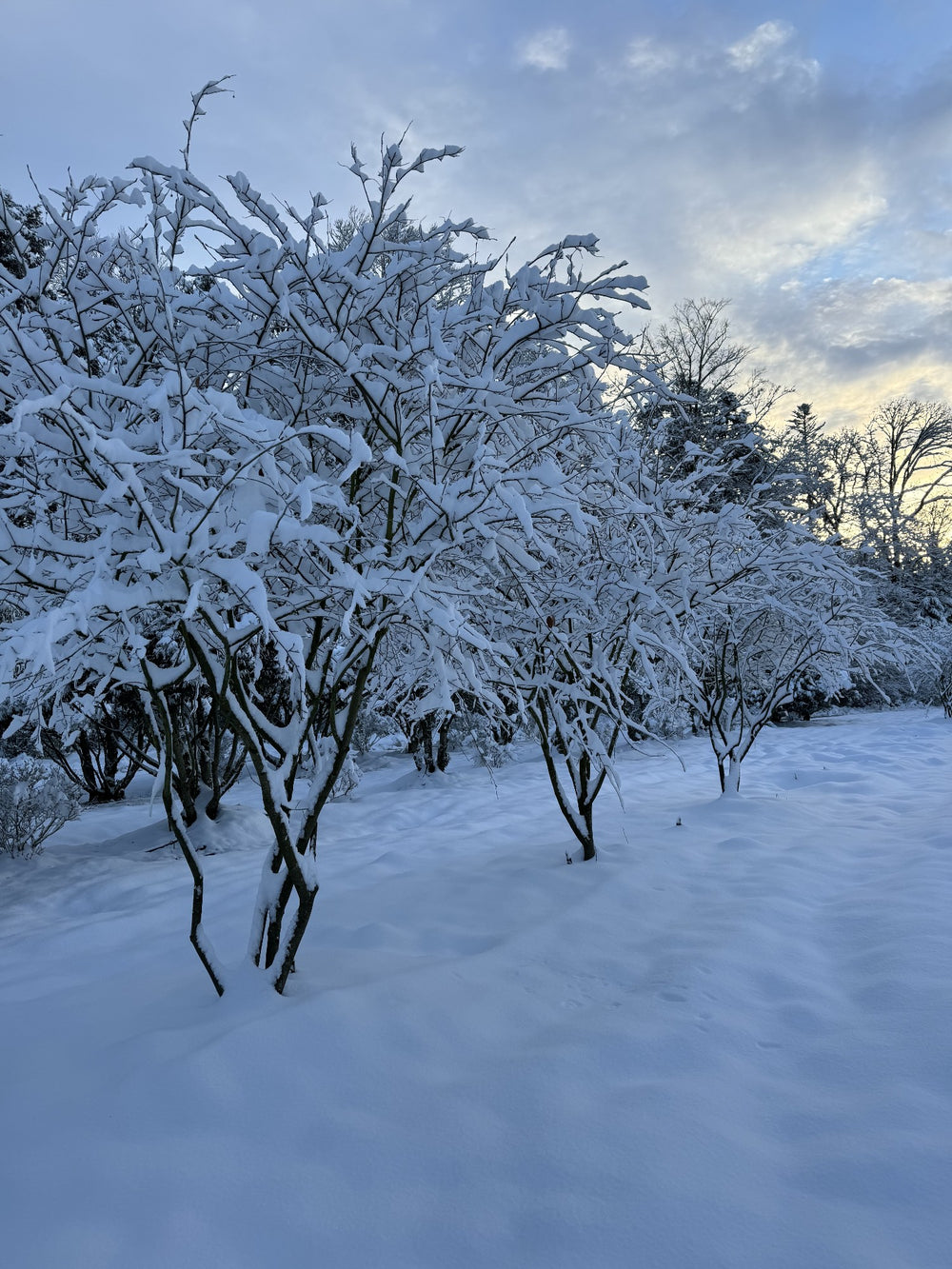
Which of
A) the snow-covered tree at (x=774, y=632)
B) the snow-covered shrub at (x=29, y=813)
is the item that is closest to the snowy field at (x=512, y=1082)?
the snow-covered tree at (x=774, y=632)

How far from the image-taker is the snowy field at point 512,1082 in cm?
142

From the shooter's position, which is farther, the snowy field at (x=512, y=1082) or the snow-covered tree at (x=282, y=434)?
the snow-covered tree at (x=282, y=434)

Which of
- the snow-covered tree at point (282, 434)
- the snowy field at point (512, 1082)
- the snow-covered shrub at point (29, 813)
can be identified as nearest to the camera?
the snowy field at point (512, 1082)

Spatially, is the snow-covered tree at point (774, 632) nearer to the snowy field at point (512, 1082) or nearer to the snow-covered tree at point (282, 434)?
the snowy field at point (512, 1082)

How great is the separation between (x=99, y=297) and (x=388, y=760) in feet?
37.6

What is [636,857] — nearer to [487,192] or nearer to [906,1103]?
[906,1103]

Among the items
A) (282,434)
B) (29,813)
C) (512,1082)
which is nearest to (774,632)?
(512,1082)

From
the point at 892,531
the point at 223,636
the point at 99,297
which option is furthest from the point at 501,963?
the point at 892,531

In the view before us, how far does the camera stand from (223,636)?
2.05 m

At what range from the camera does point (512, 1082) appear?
192 centimetres

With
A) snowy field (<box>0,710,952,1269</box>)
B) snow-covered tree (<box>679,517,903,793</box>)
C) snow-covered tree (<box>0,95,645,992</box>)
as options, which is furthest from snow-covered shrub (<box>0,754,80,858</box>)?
snow-covered tree (<box>679,517,903,793</box>)

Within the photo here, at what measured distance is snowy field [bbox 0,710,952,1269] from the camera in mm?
1424

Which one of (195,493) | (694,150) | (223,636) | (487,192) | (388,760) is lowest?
(388,760)

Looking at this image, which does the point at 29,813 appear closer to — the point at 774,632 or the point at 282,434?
the point at 282,434
